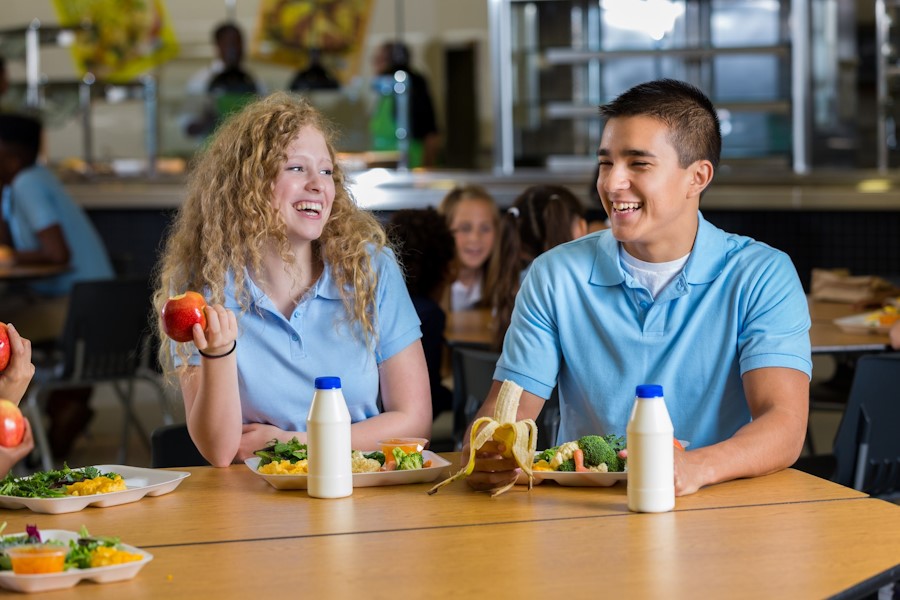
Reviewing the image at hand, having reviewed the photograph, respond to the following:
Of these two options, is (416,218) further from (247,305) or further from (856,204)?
(856,204)

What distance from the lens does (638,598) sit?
1.33 metres

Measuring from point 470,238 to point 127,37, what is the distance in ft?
21.3

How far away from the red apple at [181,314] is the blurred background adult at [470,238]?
2.45 m

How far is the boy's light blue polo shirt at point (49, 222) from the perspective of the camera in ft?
17.1

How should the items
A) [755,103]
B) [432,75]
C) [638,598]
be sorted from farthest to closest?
1. [432,75]
2. [755,103]
3. [638,598]

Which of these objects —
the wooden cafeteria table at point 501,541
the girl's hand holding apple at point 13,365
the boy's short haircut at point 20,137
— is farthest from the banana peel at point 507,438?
the boy's short haircut at point 20,137

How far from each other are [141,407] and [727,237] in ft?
16.1

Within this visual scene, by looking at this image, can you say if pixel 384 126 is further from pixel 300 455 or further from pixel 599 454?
pixel 599 454

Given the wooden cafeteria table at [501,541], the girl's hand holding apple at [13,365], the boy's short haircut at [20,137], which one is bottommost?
the wooden cafeteria table at [501,541]

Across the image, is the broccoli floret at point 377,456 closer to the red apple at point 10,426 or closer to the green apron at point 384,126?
the red apple at point 10,426

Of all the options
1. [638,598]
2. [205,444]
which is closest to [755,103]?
[205,444]

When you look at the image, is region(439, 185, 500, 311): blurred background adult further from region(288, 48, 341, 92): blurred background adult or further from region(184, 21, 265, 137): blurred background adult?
region(288, 48, 341, 92): blurred background adult

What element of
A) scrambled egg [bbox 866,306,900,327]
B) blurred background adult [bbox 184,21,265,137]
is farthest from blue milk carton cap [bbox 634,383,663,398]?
blurred background adult [bbox 184,21,265,137]

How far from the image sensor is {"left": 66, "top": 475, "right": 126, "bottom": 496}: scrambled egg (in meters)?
1.77
